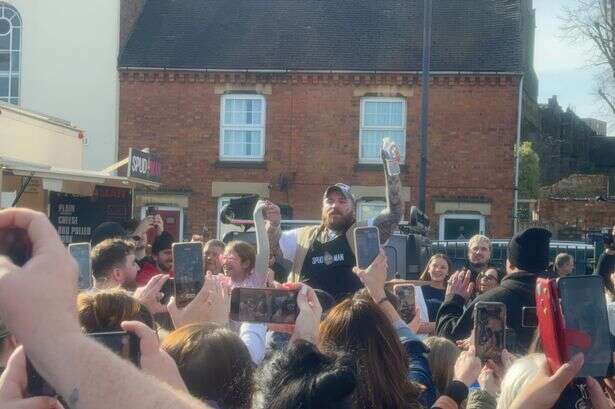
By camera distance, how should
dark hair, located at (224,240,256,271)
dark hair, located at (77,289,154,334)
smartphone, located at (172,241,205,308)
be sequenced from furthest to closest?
dark hair, located at (224,240,256,271) < smartphone, located at (172,241,205,308) < dark hair, located at (77,289,154,334)

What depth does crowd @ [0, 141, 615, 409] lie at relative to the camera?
139 cm

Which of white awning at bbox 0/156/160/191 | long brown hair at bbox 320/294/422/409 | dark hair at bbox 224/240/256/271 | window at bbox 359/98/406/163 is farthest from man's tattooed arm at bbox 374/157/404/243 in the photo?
window at bbox 359/98/406/163

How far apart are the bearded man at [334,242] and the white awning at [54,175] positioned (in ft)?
16.0

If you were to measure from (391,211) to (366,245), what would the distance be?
1.27 m

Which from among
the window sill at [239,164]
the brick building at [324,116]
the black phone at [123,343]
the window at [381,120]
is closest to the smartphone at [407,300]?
the black phone at [123,343]

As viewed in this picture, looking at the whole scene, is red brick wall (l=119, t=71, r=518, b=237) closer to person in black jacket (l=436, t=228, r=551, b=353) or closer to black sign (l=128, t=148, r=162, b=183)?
black sign (l=128, t=148, r=162, b=183)

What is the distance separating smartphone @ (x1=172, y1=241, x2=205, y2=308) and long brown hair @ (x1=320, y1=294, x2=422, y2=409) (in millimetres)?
1375

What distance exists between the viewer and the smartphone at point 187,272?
4.43 metres

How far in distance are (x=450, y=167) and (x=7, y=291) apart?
20579 mm

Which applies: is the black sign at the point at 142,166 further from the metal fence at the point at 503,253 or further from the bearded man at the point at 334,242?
the bearded man at the point at 334,242

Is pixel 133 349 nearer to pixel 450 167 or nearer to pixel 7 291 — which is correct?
pixel 7 291

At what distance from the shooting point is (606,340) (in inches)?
106

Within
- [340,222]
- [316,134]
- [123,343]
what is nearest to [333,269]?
[340,222]

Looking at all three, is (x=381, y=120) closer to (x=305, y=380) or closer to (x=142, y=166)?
(x=142, y=166)
